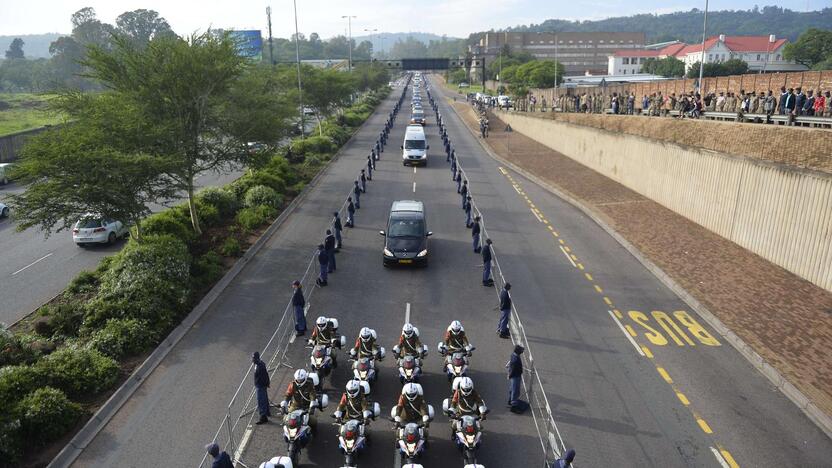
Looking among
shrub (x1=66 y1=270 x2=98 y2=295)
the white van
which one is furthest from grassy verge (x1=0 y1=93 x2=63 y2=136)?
shrub (x1=66 y1=270 x2=98 y2=295)

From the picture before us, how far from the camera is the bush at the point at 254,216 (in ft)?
77.1

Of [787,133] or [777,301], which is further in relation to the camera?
[787,133]

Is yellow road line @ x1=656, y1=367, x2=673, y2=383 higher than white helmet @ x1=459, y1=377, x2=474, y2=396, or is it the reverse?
white helmet @ x1=459, y1=377, x2=474, y2=396

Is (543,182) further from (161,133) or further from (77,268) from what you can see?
(77,268)

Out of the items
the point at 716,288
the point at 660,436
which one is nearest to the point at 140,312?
the point at 660,436

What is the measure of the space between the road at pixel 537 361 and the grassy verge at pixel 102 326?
0.85 meters

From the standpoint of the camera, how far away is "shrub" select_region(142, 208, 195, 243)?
20219mm

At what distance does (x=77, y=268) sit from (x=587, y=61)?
555 ft

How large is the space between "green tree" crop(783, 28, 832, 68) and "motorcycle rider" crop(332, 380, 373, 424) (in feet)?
307

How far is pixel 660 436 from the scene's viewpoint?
10250 mm

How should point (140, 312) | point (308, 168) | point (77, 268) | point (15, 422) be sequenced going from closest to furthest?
point (15, 422), point (140, 312), point (77, 268), point (308, 168)

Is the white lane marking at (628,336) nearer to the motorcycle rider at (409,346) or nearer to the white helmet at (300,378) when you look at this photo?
the motorcycle rider at (409,346)

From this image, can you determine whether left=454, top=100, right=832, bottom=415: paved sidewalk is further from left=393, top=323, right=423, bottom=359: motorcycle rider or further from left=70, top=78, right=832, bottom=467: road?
left=393, top=323, right=423, bottom=359: motorcycle rider

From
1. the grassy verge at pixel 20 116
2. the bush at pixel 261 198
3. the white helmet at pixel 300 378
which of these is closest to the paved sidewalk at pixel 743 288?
the white helmet at pixel 300 378
